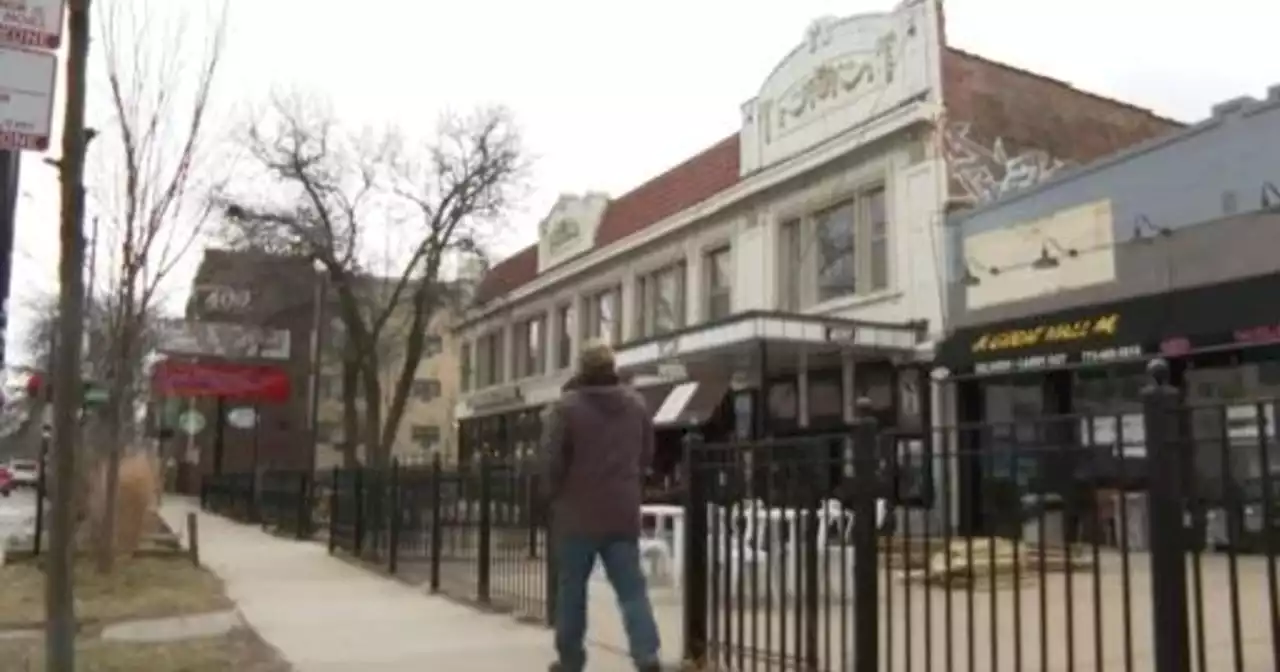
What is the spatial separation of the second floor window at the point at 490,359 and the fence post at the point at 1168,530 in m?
34.8

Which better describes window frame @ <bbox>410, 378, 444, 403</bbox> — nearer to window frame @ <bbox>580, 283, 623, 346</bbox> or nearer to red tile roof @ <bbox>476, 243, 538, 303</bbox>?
red tile roof @ <bbox>476, 243, 538, 303</bbox>

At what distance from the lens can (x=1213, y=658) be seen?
7.15 m

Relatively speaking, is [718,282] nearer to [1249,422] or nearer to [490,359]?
[490,359]

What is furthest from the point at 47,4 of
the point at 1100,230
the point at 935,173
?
the point at 935,173

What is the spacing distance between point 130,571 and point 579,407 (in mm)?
10234

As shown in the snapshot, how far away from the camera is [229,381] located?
5362cm

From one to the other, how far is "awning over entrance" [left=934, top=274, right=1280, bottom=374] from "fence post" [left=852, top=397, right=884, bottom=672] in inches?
360

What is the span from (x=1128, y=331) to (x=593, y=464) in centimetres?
1053

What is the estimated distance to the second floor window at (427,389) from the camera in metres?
84.2

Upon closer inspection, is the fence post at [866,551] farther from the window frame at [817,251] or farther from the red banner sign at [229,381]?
the red banner sign at [229,381]

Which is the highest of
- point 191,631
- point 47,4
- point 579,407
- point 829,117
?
point 829,117

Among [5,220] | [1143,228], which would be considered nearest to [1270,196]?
[1143,228]

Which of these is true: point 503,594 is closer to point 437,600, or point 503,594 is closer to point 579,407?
point 437,600

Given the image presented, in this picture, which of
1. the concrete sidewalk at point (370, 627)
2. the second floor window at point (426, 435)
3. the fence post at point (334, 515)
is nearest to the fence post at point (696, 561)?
the concrete sidewalk at point (370, 627)
